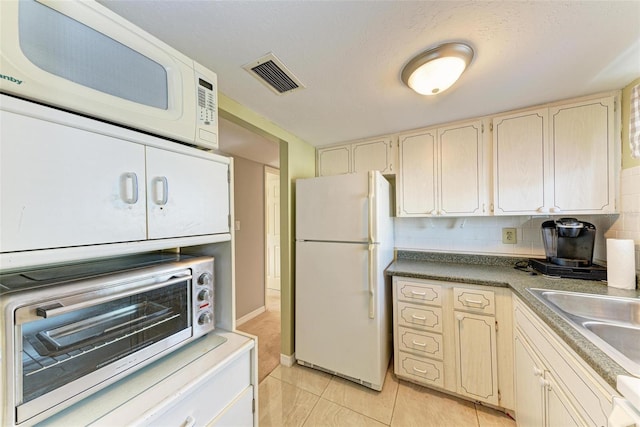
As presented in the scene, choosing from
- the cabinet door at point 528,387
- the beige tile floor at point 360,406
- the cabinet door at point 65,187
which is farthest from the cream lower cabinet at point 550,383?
the cabinet door at point 65,187

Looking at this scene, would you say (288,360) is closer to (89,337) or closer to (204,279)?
(204,279)

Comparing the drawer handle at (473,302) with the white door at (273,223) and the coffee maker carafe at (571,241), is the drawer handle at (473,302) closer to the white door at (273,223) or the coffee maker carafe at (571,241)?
the coffee maker carafe at (571,241)

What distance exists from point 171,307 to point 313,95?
4.61 feet

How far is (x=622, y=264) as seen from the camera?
4.28ft

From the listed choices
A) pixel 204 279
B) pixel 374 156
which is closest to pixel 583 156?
pixel 374 156

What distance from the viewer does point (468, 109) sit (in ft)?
5.67

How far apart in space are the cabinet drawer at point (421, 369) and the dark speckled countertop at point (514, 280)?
0.65 m

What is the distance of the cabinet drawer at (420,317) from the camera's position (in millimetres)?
1730

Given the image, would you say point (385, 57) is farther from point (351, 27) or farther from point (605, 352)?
point (605, 352)

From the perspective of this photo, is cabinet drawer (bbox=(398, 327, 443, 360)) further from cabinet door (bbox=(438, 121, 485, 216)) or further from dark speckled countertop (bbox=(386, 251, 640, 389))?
cabinet door (bbox=(438, 121, 485, 216))

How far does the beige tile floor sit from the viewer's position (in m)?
1.54

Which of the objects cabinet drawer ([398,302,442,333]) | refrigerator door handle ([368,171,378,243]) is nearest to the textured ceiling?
refrigerator door handle ([368,171,378,243])

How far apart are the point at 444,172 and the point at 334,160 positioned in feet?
3.45

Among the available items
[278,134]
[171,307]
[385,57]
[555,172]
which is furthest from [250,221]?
[555,172]
